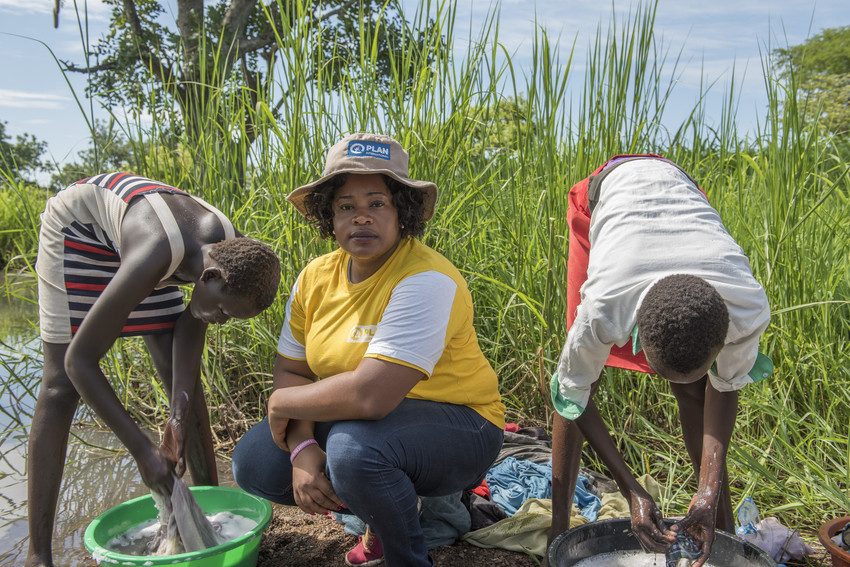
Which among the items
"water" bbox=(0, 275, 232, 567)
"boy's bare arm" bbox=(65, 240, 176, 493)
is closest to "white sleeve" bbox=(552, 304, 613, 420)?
"boy's bare arm" bbox=(65, 240, 176, 493)

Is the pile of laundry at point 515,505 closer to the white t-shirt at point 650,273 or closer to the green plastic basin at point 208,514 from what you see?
the green plastic basin at point 208,514

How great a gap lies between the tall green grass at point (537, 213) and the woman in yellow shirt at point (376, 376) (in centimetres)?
63

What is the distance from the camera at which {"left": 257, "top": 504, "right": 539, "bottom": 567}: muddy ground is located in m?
2.06

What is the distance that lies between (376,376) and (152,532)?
34.2 inches

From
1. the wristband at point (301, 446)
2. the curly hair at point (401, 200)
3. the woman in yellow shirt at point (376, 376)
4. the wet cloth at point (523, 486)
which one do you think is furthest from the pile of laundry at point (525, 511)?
the curly hair at point (401, 200)

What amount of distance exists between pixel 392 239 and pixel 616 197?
0.60 meters

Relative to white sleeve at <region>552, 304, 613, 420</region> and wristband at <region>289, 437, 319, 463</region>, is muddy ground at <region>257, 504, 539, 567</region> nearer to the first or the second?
wristband at <region>289, 437, 319, 463</region>

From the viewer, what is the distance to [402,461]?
1.79 meters

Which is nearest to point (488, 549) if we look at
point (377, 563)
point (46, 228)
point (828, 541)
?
point (377, 563)

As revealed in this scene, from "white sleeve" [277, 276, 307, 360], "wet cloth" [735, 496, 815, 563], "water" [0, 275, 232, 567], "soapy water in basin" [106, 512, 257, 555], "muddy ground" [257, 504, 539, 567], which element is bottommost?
"water" [0, 275, 232, 567]

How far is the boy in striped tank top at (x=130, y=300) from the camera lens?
1.80 metres

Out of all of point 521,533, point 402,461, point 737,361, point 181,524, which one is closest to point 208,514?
point 181,524

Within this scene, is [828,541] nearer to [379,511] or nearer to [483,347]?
[379,511]

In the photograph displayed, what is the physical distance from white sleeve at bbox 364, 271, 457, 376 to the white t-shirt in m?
0.33
